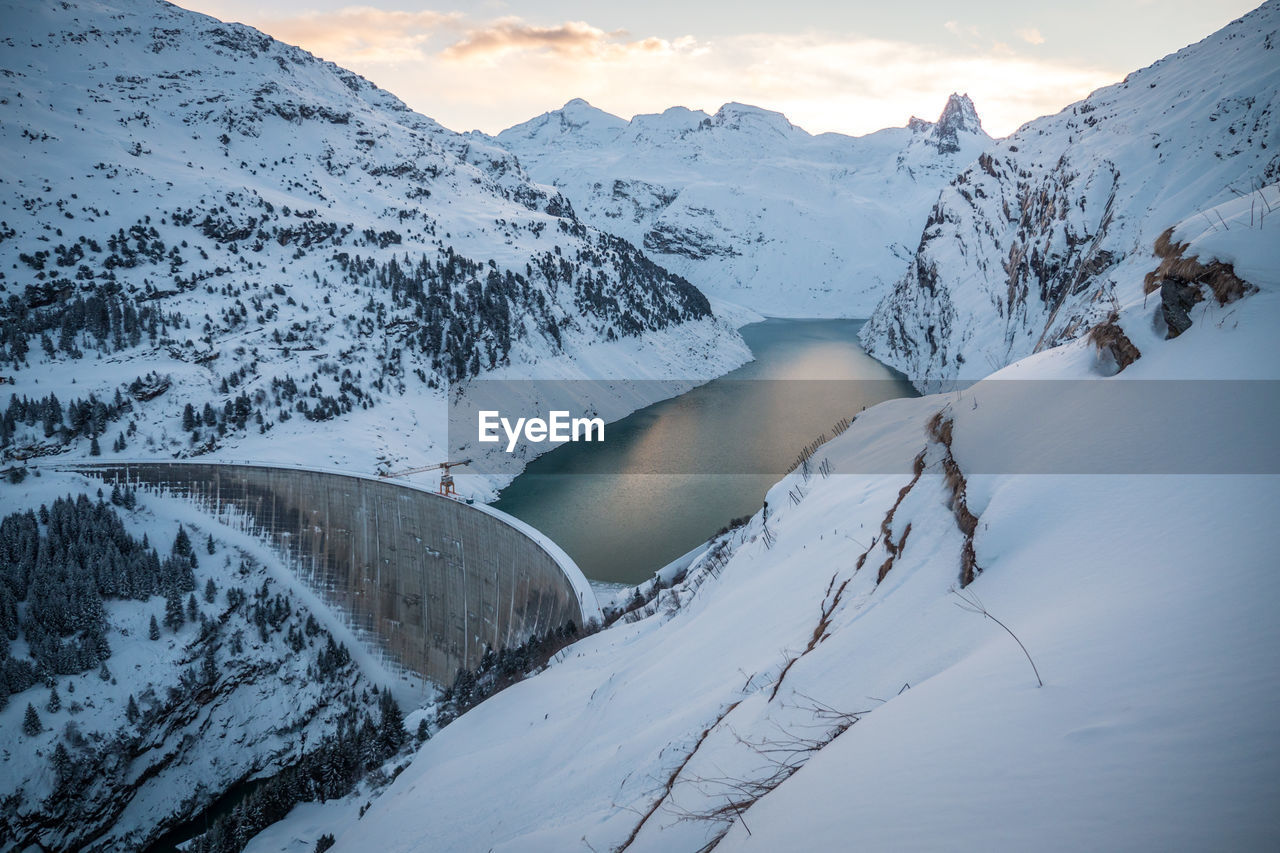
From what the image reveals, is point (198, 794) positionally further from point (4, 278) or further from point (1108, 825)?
point (4, 278)

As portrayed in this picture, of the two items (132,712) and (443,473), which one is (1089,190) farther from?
(132,712)

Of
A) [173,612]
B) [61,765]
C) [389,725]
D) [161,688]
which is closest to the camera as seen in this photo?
[61,765]

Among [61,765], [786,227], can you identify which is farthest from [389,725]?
[786,227]

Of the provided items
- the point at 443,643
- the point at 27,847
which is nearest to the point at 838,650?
the point at 443,643


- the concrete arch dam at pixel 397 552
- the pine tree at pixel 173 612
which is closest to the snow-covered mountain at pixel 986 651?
the concrete arch dam at pixel 397 552

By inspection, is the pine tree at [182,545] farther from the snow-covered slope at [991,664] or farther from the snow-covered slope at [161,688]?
the snow-covered slope at [991,664]

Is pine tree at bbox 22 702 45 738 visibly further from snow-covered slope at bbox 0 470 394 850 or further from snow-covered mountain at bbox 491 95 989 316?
snow-covered mountain at bbox 491 95 989 316
